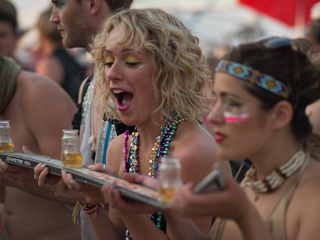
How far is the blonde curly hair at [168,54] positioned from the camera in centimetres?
269

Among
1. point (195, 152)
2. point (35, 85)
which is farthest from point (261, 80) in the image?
point (35, 85)

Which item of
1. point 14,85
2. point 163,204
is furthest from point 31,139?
point 163,204

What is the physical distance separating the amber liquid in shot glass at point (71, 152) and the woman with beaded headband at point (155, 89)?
27 centimetres

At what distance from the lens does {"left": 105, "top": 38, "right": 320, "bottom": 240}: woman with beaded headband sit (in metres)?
1.86

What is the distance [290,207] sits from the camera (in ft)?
6.23

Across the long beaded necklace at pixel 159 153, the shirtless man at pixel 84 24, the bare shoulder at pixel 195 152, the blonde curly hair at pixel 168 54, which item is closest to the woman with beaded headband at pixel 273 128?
the bare shoulder at pixel 195 152

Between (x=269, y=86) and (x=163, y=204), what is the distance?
0.55 meters

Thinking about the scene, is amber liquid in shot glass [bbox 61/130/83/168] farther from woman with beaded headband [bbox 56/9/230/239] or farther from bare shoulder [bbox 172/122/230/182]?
bare shoulder [bbox 172/122/230/182]

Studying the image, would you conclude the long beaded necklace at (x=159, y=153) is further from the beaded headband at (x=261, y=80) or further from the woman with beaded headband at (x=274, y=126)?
the beaded headband at (x=261, y=80)

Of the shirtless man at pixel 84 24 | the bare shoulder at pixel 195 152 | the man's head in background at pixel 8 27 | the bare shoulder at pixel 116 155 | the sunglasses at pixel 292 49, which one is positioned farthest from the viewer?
the man's head in background at pixel 8 27

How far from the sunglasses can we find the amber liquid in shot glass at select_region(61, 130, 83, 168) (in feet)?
3.41

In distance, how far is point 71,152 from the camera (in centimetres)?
254

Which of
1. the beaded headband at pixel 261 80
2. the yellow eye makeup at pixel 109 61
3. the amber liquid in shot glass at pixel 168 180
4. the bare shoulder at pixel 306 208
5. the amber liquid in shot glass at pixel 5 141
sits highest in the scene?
the beaded headband at pixel 261 80

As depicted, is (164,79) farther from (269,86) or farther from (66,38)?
(66,38)
